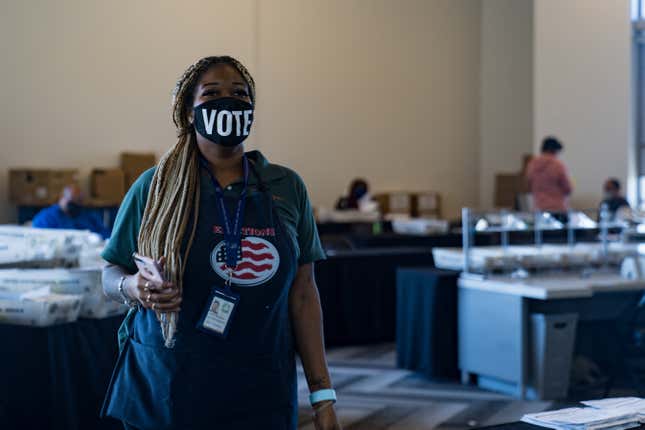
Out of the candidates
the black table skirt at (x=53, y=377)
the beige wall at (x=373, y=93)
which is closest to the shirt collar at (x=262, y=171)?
the black table skirt at (x=53, y=377)

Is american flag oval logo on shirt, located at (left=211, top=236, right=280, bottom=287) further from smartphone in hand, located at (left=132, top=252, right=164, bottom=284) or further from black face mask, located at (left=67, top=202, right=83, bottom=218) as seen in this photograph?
black face mask, located at (left=67, top=202, right=83, bottom=218)

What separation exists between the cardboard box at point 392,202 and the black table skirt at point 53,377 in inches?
348

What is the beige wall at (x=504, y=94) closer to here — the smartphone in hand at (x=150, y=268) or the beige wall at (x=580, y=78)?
the beige wall at (x=580, y=78)

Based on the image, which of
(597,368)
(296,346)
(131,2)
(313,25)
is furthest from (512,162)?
(296,346)

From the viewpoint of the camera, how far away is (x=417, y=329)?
569 centimetres

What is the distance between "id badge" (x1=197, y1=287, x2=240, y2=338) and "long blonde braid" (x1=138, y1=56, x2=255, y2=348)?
5 centimetres

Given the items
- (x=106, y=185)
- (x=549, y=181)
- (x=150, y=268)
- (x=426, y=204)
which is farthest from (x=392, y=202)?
(x=150, y=268)

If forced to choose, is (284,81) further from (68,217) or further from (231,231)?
(231,231)

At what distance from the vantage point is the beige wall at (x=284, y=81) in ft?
30.2

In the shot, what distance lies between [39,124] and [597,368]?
6.06 m

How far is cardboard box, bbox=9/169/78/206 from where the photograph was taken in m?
8.71

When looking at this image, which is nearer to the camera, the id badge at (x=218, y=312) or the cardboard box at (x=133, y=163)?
the id badge at (x=218, y=312)

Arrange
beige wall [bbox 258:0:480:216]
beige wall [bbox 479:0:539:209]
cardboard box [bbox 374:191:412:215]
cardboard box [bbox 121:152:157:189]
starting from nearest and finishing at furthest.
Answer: cardboard box [bbox 121:152:157:189], beige wall [bbox 258:0:480:216], cardboard box [bbox 374:191:412:215], beige wall [bbox 479:0:539:209]

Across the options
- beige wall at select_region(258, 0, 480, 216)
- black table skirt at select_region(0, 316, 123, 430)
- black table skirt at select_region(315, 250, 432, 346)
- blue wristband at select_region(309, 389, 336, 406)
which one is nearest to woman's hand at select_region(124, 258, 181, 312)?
blue wristband at select_region(309, 389, 336, 406)
